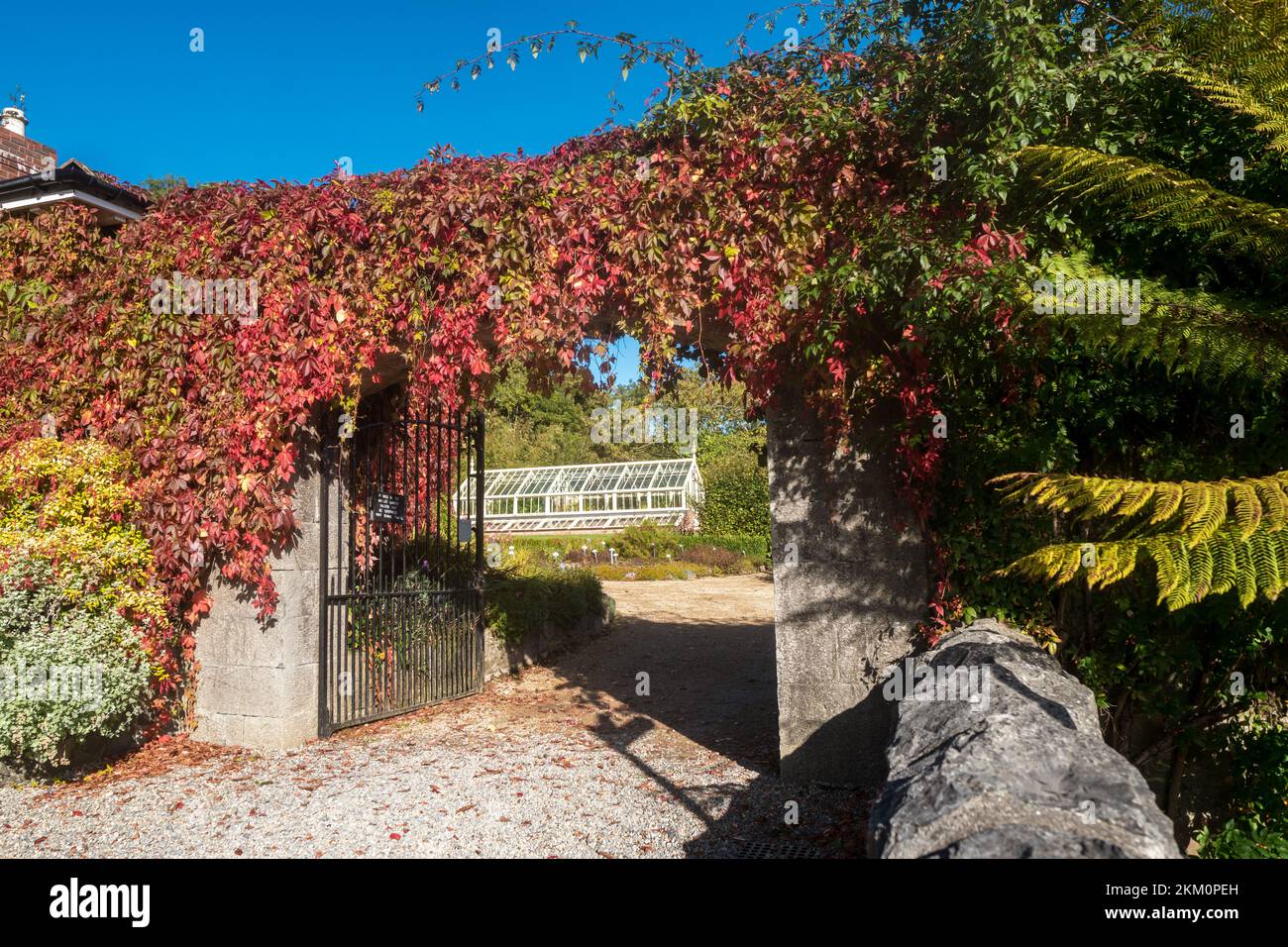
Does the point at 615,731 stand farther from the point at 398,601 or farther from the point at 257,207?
the point at 257,207

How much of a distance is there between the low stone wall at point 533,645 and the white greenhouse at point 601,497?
42.9 ft

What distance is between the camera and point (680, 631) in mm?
12109

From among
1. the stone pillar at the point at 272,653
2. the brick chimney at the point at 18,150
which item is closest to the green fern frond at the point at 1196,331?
the stone pillar at the point at 272,653

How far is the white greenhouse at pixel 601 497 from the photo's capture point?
25.6 meters

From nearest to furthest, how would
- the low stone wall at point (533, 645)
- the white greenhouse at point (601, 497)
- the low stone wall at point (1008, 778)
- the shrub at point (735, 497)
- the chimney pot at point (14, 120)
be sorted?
the low stone wall at point (1008, 778) < the low stone wall at point (533, 645) < the chimney pot at point (14, 120) < the shrub at point (735, 497) < the white greenhouse at point (601, 497)

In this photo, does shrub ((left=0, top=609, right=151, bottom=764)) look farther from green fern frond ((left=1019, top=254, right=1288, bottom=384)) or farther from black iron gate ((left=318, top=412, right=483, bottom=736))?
green fern frond ((left=1019, top=254, right=1288, bottom=384))

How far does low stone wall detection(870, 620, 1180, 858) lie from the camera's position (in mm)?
2207

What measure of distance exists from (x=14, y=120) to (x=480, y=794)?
10242mm

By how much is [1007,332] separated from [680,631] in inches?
331

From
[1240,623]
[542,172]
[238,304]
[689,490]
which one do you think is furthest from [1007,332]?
[689,490]

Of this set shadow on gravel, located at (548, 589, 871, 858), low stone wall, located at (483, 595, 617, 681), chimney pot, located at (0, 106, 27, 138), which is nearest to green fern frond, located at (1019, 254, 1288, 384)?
shadow on gravel, located at (548, 589, 871, 858)

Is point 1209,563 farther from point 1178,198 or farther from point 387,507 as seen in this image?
point 387,507

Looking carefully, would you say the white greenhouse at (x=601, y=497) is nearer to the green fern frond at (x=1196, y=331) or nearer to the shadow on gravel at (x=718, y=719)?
the shadow on gravel at (x=718, y=719)

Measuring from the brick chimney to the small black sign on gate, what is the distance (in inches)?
231
